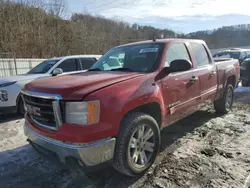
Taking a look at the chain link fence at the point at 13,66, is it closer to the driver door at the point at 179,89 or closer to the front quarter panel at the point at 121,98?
the driver door at the point at 179,89

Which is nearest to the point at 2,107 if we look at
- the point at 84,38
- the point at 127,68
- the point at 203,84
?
the point at 127,68

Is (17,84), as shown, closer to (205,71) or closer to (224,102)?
(205,71)

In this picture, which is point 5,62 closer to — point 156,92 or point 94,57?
point 94,57

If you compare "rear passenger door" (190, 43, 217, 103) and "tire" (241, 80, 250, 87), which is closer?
"rear passenger door" (190, 43, 217, 103)

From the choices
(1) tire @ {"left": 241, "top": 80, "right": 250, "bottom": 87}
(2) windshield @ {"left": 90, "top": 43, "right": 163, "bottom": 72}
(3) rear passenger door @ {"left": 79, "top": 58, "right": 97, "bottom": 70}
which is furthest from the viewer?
(1) tire @ {"left": 241, "top": 80, "right": 250, "bottom": 87}

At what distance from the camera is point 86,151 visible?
2.48 meters

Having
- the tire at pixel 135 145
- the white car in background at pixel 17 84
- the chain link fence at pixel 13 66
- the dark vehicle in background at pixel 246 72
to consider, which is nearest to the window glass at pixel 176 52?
the tire at pixel 135 145

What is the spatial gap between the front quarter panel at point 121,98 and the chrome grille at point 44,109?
1.27 ft

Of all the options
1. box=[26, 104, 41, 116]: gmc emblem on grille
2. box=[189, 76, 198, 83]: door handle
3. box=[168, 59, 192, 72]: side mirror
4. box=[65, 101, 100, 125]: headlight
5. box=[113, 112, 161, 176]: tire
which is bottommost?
box=[113, 112, 161, 176]: tire

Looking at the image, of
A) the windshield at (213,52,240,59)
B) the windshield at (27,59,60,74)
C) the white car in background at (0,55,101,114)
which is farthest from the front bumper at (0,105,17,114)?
the windshield at (213,52,240,59)

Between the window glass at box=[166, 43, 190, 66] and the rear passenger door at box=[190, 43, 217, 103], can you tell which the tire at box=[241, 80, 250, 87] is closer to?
the rear passenger door at box=[190, 43, 217, 103]

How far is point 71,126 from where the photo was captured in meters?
2.54

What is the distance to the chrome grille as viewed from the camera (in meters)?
2.60

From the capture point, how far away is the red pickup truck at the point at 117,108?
254 cm
